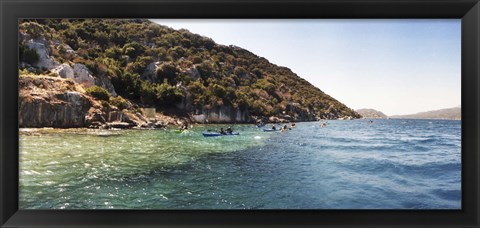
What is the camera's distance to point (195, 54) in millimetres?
3395

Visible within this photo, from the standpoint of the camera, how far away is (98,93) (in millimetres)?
3535

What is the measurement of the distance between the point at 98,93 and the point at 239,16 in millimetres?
2679

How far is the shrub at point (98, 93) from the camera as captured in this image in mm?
3416

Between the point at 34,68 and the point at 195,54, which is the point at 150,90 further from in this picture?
the point at 34,68

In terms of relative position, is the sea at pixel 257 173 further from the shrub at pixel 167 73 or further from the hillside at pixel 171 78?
the shrub at pixel 167 73

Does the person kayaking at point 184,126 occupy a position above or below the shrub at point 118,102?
below

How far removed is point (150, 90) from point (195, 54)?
2.94 feet

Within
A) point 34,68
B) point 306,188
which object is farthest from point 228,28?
point 34,68

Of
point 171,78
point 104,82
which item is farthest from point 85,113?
point 171,78

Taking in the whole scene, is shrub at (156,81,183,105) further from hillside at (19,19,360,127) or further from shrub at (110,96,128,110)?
shrub at (110,96,128,110)

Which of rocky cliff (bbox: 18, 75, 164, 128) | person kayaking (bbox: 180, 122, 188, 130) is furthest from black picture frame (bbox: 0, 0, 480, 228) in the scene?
person kayaking (bbox: 180, 122, 188, 130)

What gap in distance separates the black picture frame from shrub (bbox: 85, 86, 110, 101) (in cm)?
191

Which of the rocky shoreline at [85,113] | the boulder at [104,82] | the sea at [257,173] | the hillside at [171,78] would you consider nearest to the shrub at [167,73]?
the hillside at [171,78]

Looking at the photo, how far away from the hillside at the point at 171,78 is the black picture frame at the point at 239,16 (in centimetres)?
143
